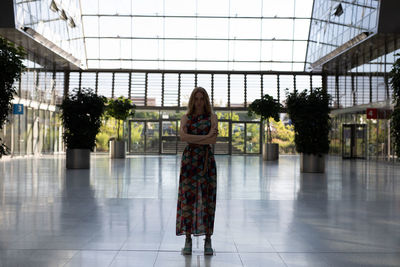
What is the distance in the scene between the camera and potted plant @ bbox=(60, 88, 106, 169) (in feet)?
51.5

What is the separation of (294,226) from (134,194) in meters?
→ 3.91

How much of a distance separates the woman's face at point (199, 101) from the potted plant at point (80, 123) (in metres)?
11.9

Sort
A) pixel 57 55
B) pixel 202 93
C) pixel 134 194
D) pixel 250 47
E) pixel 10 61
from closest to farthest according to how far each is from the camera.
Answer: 1. pixel 202 93
2. pixel 10 61
3. pixel 134 194
4. pixel 57 55
5. pixel 250 47

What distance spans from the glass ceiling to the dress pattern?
2730 cm

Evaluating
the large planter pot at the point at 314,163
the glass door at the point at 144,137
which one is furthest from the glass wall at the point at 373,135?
the glass door at the point at 144,137

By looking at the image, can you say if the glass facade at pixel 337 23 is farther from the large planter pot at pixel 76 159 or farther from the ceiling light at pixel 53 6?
the ceiling light at pixel 53 6

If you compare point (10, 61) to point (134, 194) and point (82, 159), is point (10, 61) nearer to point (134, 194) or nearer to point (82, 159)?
point (134, 194)

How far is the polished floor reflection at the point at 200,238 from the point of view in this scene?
4215mm

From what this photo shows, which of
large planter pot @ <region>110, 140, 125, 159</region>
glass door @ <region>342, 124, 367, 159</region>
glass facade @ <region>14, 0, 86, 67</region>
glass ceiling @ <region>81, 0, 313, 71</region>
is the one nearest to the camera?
glass facade @ <region>14, 0, 86, 67</region>

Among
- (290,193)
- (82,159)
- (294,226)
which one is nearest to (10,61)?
(294,226)

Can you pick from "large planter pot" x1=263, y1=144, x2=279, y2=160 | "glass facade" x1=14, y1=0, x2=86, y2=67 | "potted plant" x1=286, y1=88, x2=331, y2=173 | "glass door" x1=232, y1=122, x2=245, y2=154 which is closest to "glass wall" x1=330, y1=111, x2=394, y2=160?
"large planter pot" x1=263, y1=144, x2=279, y2=160

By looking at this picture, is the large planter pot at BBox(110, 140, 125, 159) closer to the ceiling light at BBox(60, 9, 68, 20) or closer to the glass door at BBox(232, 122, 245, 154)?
the ceiling light at BBox(60, 9, 68, 20)

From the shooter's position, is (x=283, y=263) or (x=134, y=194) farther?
(x=134, y=194)

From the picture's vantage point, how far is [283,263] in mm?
4059
